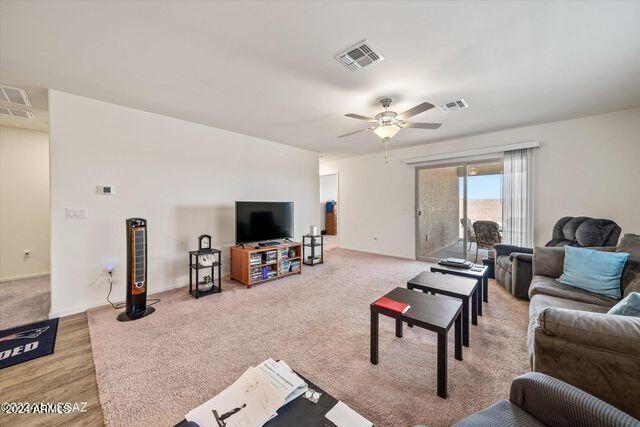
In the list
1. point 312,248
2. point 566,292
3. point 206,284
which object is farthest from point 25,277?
point 566,292

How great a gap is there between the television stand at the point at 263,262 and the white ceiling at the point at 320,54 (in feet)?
6.87

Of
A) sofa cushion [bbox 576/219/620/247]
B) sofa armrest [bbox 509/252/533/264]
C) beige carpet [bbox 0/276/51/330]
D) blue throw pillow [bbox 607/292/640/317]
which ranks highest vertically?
sofa cushion [bbox 576/219/620/247]

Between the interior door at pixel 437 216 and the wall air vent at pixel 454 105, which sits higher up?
the wall air vent at pixel 454 105

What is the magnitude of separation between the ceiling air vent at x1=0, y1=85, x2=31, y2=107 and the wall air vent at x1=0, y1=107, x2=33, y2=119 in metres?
0.31

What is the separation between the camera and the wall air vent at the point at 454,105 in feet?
9.80

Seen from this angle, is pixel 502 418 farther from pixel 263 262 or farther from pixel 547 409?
pixel 263 262

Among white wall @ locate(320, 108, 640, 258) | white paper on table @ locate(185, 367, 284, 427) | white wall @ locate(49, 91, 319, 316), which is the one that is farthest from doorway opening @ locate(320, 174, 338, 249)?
white paper on table @ locate(185, 367, 284, 427)

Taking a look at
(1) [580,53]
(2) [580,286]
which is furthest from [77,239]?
(1) [580,53]

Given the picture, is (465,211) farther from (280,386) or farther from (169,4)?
(169,4)

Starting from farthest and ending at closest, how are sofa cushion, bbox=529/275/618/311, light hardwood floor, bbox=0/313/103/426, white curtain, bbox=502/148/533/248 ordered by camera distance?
white curtain, bbox=502/148/533/248 < sofa cushion, bbox=529/275/618/311 < light hardwood floor, bbox=0/313/103/426

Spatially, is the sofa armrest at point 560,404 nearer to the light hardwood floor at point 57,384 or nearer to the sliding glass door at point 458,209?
the light hardwood floor at point 57,384

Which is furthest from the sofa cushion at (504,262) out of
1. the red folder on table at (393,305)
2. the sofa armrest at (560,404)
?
the sofa armrest at (560,404)

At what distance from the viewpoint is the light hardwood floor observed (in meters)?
1.40

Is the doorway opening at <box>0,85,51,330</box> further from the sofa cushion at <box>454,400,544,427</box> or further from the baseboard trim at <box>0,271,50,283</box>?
the sofa cushion at <box>454,400,544,427</box>
